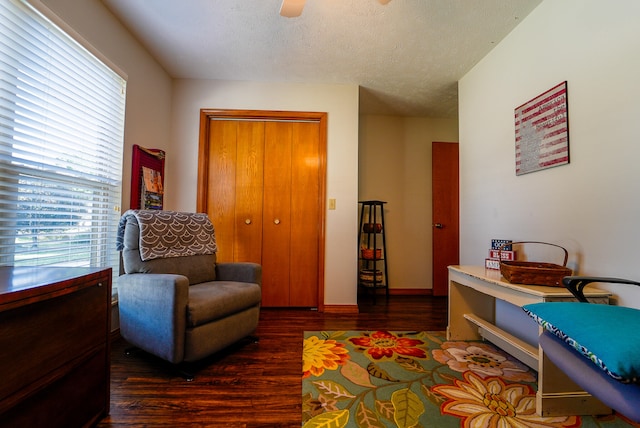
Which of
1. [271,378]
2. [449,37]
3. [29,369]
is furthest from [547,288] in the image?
[29,369]

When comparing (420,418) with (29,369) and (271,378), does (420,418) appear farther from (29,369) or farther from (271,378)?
(29,369)

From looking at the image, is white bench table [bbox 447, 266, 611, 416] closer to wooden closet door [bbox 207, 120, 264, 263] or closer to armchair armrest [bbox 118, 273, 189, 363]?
armchair armrest [bbox 118, 273, 189, 363]

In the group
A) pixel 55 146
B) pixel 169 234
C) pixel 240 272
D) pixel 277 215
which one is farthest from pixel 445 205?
pixel 55 146

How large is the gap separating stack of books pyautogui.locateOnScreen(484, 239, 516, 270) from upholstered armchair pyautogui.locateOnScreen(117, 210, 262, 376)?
1721mm

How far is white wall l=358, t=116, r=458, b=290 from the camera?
140 inches

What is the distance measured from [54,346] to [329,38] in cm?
241

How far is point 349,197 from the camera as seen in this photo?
2.80 meters

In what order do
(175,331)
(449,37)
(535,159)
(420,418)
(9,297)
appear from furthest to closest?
(449,37)
(535,159)
(175,331)
(420,418)
(9,297)

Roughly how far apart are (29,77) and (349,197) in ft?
7.86

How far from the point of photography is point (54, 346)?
0.90 metres

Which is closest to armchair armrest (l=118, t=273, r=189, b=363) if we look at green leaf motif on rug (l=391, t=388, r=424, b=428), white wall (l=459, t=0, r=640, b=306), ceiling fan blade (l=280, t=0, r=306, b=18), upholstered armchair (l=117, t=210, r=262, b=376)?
upholstered armchair (l=117, t=210, r=262, b=376)

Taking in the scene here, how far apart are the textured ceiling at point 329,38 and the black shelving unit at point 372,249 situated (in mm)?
1481

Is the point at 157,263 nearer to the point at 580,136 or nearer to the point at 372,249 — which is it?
the point at 372,249

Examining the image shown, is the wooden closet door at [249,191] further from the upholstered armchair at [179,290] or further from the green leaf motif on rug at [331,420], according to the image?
the green leaf motif on rug at [331,420]
